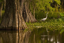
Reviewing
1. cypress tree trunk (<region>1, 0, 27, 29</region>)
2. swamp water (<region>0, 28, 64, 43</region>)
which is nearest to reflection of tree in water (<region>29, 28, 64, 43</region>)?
swamp water (<region>0, 28, 64, 43</region>)

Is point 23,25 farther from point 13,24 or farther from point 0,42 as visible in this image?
point 0,42

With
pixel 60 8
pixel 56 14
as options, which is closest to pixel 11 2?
pixel 56 14

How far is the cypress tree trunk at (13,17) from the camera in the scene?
18.8 meters

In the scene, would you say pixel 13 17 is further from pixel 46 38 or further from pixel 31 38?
pixel 46 38

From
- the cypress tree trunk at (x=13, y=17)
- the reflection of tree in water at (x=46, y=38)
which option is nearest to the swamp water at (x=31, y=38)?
the reflection of tree in water at (x=46, y=38)

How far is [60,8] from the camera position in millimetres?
40938

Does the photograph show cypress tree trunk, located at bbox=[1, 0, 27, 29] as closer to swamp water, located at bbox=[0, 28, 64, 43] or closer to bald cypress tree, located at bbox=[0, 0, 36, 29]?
bald cypress tree, located at bbox=[0, 0, 36, 29]

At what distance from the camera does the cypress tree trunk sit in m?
18.8

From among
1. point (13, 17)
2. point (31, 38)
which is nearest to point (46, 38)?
point (31, 38)

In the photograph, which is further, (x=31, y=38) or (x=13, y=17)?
(x=13, y=17)

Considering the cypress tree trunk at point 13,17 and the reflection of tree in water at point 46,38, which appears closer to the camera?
the reflection of tree in water at point 46,38

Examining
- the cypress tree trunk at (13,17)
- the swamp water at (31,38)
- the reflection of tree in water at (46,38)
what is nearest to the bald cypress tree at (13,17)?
the cypress tree trunk at (13,17)

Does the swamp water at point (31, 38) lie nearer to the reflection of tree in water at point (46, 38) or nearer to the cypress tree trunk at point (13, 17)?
the reflection of tree in water at point (46, 38)

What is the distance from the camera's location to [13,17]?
63.3 feet
